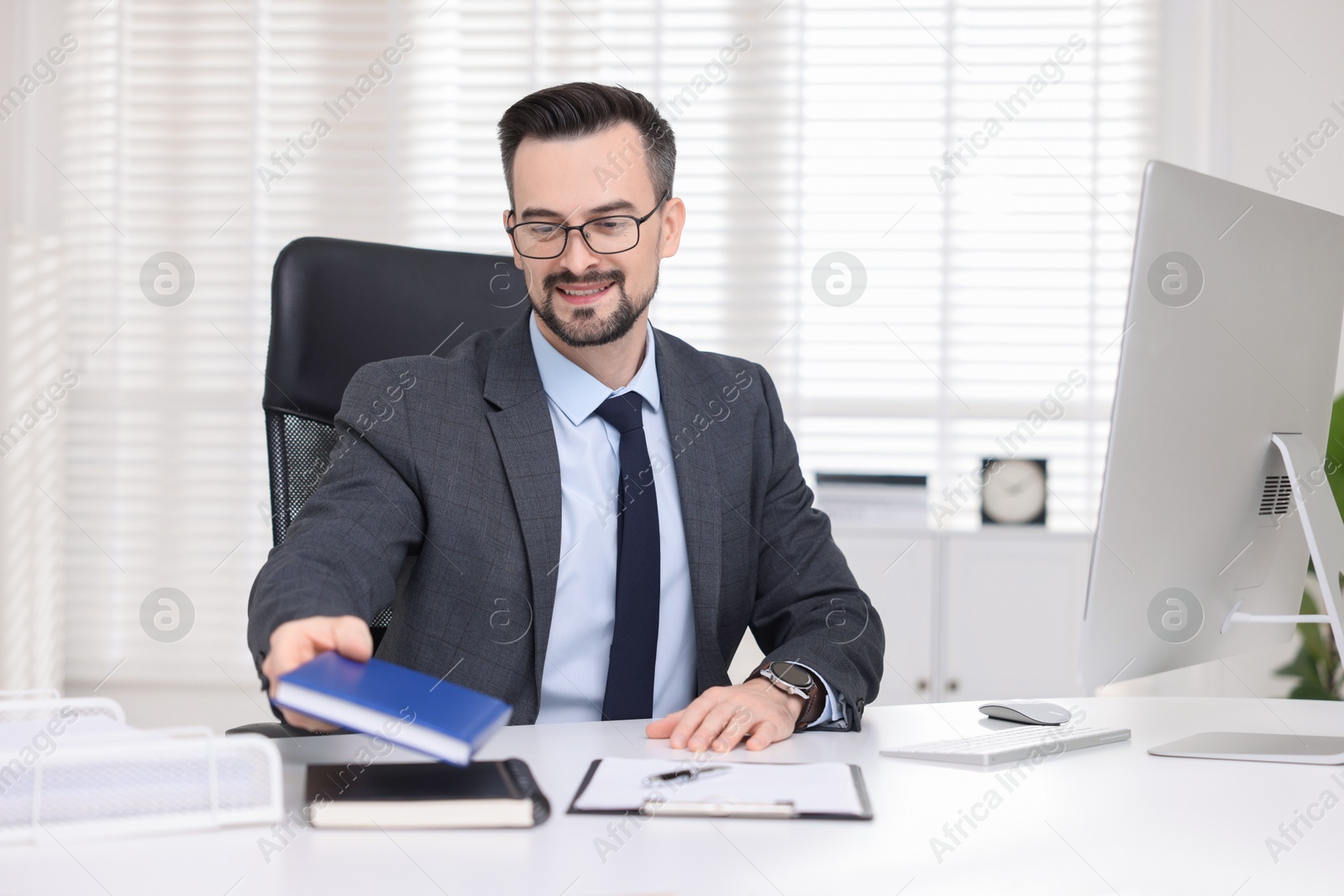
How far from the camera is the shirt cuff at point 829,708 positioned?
1.24 m

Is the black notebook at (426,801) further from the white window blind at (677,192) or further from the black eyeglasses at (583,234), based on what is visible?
the white window blind at (677,192)

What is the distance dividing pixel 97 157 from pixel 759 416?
2.70m

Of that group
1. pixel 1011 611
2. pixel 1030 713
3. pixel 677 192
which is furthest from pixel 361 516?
pixel 677 192

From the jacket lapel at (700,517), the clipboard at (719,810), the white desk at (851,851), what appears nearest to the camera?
the white desk at (851,851)

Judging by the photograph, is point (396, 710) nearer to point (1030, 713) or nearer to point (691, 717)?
point (691, 717)

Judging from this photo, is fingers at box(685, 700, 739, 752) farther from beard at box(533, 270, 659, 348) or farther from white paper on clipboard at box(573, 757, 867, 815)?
beard at box(533, 270, 659, 348)

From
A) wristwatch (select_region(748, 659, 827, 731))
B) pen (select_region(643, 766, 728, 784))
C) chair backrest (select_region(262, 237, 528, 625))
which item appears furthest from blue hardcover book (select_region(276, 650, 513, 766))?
chair backrest (select_region(262, 237, 528, 625))

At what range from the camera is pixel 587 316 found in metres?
1.51

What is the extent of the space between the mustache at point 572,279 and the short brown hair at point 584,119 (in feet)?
0.43

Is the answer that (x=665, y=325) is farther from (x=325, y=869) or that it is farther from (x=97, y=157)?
(x=325, y=869)

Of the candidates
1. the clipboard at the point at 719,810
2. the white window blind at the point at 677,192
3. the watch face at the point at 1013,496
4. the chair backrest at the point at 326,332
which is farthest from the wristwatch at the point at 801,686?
the white window blind at the point at 677,192

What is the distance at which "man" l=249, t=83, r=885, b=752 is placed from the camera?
4.50 feet

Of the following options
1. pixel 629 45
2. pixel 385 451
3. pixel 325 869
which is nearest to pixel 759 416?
pixel 385 451

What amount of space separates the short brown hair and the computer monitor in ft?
2.62
